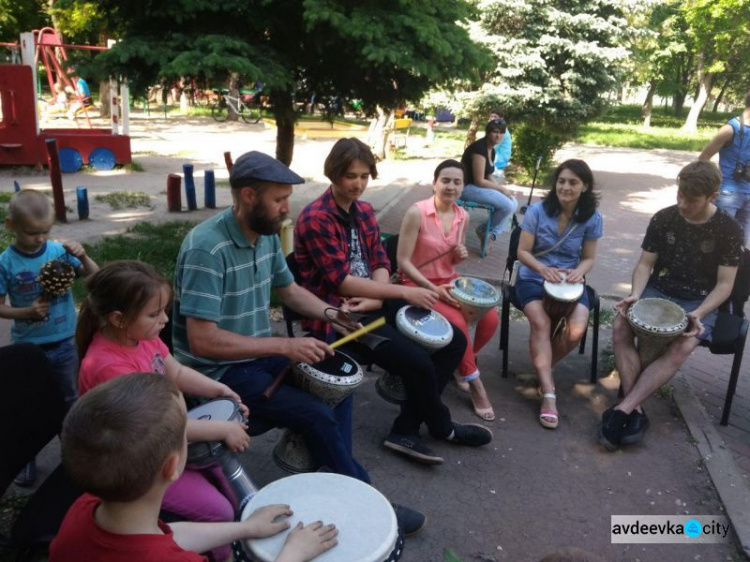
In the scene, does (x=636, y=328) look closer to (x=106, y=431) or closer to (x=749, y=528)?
(x=749, y=528)

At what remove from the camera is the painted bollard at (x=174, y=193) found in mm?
8554

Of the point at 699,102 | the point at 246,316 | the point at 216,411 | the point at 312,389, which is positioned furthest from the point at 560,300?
the point at 699,102

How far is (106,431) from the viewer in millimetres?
1414

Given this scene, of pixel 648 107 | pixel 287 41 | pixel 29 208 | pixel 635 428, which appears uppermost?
pixel 287 41

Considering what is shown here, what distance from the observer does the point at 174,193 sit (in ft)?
28.5

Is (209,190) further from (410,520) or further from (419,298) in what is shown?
(410,520)

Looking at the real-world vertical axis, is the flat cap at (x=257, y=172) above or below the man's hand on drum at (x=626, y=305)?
above

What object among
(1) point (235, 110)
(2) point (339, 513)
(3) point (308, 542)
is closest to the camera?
(3) point (308, 542)

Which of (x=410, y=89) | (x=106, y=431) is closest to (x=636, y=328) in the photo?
(x=106, y=431)

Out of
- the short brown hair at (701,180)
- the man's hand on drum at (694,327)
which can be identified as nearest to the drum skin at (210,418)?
the man's hand on drum at (694,327)

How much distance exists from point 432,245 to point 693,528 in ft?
6.77

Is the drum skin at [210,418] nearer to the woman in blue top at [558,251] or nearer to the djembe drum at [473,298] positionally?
the djembe drum at [473,298]

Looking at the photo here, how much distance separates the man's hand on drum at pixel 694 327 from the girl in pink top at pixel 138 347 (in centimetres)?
278

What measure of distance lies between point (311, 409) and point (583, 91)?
12.4 meters
